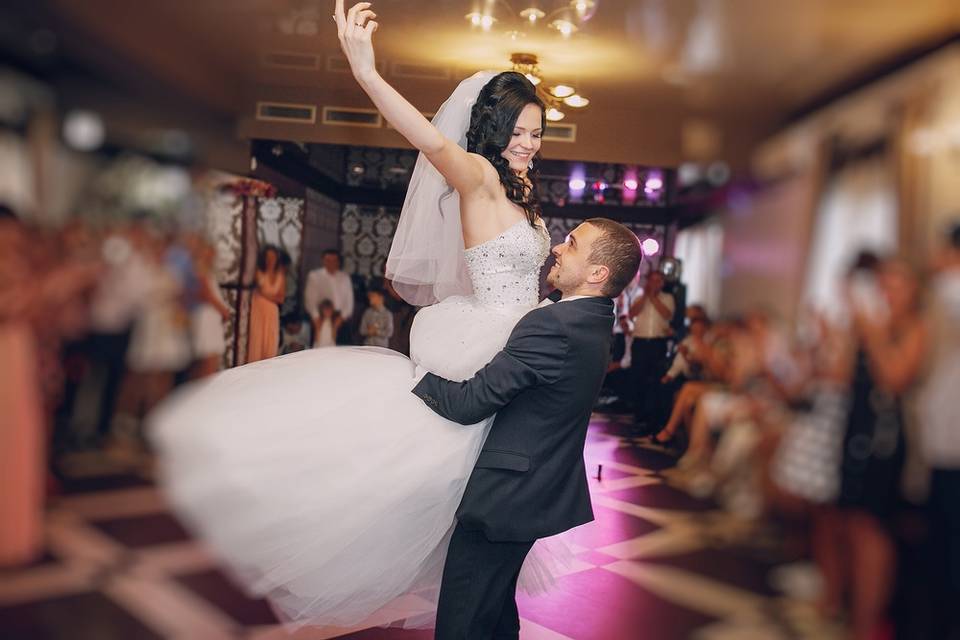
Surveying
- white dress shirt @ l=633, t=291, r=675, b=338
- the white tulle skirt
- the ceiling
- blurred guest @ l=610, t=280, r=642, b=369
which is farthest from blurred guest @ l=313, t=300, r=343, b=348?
the white tulle skirt

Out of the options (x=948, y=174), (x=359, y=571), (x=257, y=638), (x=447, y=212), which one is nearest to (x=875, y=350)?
(x=948, y=174)

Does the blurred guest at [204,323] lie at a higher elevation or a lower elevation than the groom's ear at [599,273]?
lower

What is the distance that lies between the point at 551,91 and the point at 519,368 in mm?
1647

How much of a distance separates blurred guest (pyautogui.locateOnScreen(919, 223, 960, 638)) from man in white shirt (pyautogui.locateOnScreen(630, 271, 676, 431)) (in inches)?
50.7

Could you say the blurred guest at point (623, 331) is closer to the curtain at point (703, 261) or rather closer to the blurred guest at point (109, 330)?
the curtain at point (703, 261)

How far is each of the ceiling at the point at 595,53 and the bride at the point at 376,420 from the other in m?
0.41

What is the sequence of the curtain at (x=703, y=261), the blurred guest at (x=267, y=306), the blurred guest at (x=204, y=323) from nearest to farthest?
1. the blurred guest at (x=204, y=323)
2. the curtain at (x=703, y=261)
3. the blurred guest at (x=267, y=306)

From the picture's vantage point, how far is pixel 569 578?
2.44 meters

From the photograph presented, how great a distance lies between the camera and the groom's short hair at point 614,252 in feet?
4.81

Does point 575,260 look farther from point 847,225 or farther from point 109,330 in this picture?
point 109,330

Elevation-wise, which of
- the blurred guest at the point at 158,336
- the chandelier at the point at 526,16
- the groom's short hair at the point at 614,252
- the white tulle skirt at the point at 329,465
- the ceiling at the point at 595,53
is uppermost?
the chandelier at the point at 526,16

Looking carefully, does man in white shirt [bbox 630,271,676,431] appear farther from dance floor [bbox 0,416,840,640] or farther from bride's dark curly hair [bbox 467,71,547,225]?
bride's dark curly hair [bbox 467,71,547,225]

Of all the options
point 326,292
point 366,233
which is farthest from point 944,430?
point 366,233

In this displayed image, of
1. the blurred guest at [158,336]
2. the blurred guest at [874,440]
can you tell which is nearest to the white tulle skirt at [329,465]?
the blurred guest at [158,336]
